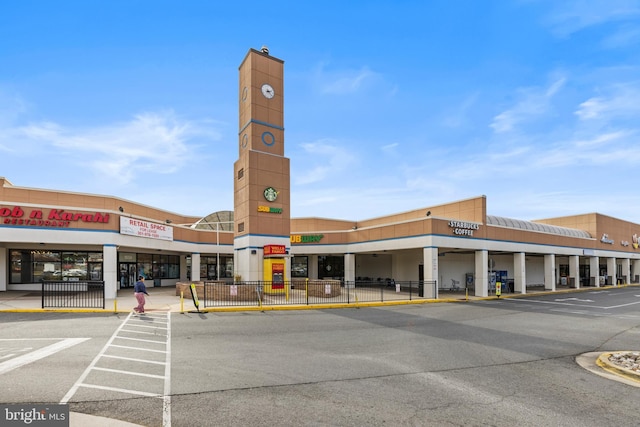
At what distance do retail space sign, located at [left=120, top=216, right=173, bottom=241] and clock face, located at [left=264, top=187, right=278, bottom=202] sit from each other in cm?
915

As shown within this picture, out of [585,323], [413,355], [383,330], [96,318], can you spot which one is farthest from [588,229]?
[96,318]

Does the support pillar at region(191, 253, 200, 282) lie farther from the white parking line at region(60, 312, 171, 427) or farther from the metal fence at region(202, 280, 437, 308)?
the white parking line at region(60, 312, 171, 427)

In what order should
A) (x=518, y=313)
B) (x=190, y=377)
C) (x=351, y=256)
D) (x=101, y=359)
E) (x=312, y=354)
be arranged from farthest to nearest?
(x=351, y=256)
(x=518, y=313)
(x=312, y=354)
(x=101, y=359)
(x=190, y=377)

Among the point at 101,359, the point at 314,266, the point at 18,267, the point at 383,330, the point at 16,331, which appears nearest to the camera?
the point at 101,359

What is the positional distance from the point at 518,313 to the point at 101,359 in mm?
20114

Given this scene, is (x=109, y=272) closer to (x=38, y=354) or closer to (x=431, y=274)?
(x=38, y=354)

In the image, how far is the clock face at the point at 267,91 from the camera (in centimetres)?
3222

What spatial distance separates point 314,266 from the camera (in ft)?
149

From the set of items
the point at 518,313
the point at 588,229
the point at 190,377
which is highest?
the point at 588,229

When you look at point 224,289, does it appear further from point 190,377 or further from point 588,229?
point 588,229

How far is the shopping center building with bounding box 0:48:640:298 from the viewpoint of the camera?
1002 inches

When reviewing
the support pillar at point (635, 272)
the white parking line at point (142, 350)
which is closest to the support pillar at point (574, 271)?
the support pillar at point (635, 272)

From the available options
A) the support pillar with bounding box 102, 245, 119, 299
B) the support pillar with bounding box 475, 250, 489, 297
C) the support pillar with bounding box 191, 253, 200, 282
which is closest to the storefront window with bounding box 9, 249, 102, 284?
the support pillar with bounding box 102, 245, 119, 299

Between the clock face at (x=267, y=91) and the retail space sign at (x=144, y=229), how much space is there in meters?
13.8
